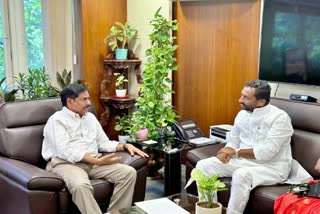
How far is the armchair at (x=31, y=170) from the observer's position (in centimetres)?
232

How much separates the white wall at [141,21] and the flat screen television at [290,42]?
1.25 m

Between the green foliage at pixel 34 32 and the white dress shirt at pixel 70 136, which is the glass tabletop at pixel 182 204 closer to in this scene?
the white dress shirt at pixel 70 136

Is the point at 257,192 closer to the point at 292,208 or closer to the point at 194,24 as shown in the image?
the point at 292,208

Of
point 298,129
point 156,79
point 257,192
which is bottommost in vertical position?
point 257,192

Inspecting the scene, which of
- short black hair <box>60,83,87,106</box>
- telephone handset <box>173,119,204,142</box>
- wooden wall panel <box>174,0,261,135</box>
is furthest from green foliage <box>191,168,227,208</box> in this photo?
wooden wall panel <box>174,0,261,135</box>

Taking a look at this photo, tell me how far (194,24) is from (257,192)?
6.90 feet

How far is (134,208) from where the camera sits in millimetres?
2146

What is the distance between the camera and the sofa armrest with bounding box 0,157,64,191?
229 centimetres

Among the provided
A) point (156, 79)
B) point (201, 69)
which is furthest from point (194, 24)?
point (156, 79)

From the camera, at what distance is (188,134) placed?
3.38 m

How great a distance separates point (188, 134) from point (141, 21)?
1.67 m

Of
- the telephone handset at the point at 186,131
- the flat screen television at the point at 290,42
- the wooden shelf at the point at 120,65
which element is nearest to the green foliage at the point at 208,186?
the telephone handset at the point at 186,131

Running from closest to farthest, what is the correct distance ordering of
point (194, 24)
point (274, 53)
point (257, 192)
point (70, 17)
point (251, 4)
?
1. point (257, 192)
2. point (274, 53)
3. point (251, 4)
4. point (194, 24)
5. point (70, 17)

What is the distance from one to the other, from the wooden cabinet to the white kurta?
179 centimetres
